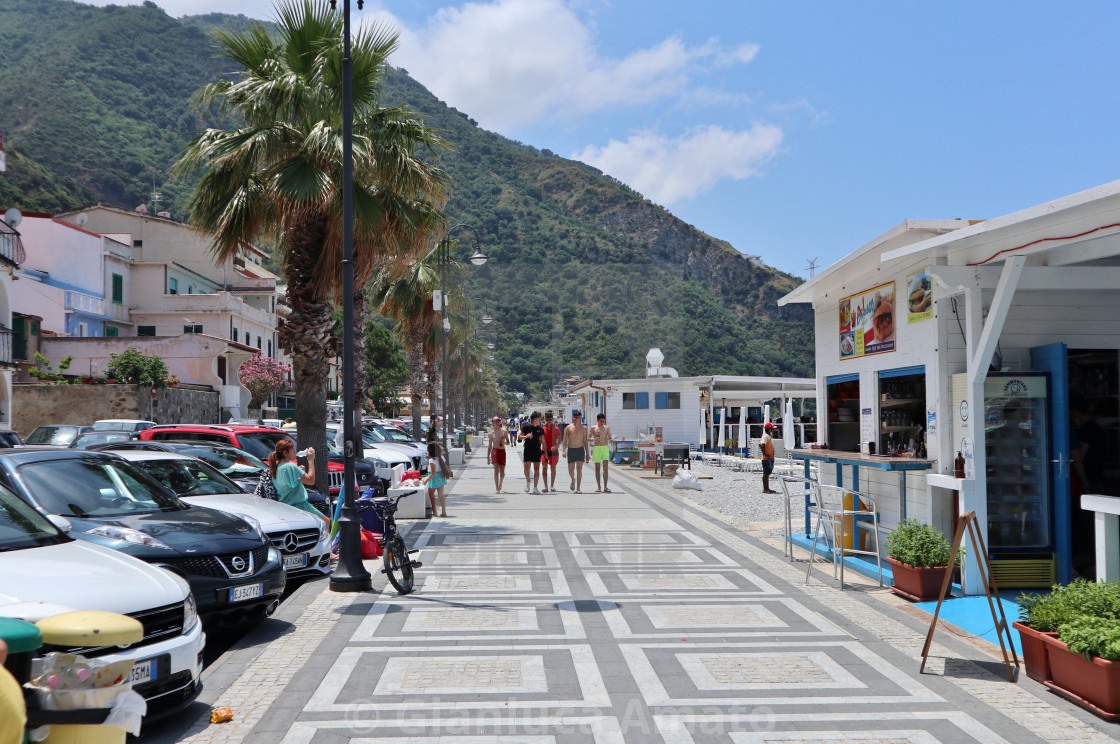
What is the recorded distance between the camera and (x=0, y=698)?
104 inches

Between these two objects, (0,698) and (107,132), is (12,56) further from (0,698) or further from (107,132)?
(0,698)

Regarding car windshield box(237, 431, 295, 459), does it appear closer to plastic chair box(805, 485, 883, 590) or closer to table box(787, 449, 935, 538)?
table box(787, 449, 935, 538)

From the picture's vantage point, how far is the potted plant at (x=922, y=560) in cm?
814

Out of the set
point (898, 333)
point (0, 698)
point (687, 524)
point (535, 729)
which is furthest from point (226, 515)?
point (687, 524)

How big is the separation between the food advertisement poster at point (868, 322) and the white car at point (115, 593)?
26.7 ft

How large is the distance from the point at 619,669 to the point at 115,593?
3.37 meters

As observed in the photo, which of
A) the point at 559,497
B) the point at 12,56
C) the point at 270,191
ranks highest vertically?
Answer: the point at 12,56

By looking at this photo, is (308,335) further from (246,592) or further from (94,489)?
(246,592)

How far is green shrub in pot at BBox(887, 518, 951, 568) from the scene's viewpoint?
817cm

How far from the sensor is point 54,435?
1877 centimetres

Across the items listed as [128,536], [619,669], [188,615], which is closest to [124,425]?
[128,536]

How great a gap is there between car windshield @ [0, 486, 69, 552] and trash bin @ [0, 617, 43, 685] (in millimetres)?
2059

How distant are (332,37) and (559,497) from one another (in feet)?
35.5

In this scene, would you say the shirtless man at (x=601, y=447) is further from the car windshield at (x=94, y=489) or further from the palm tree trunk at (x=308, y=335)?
the car windshield at (x=94, y=489)
